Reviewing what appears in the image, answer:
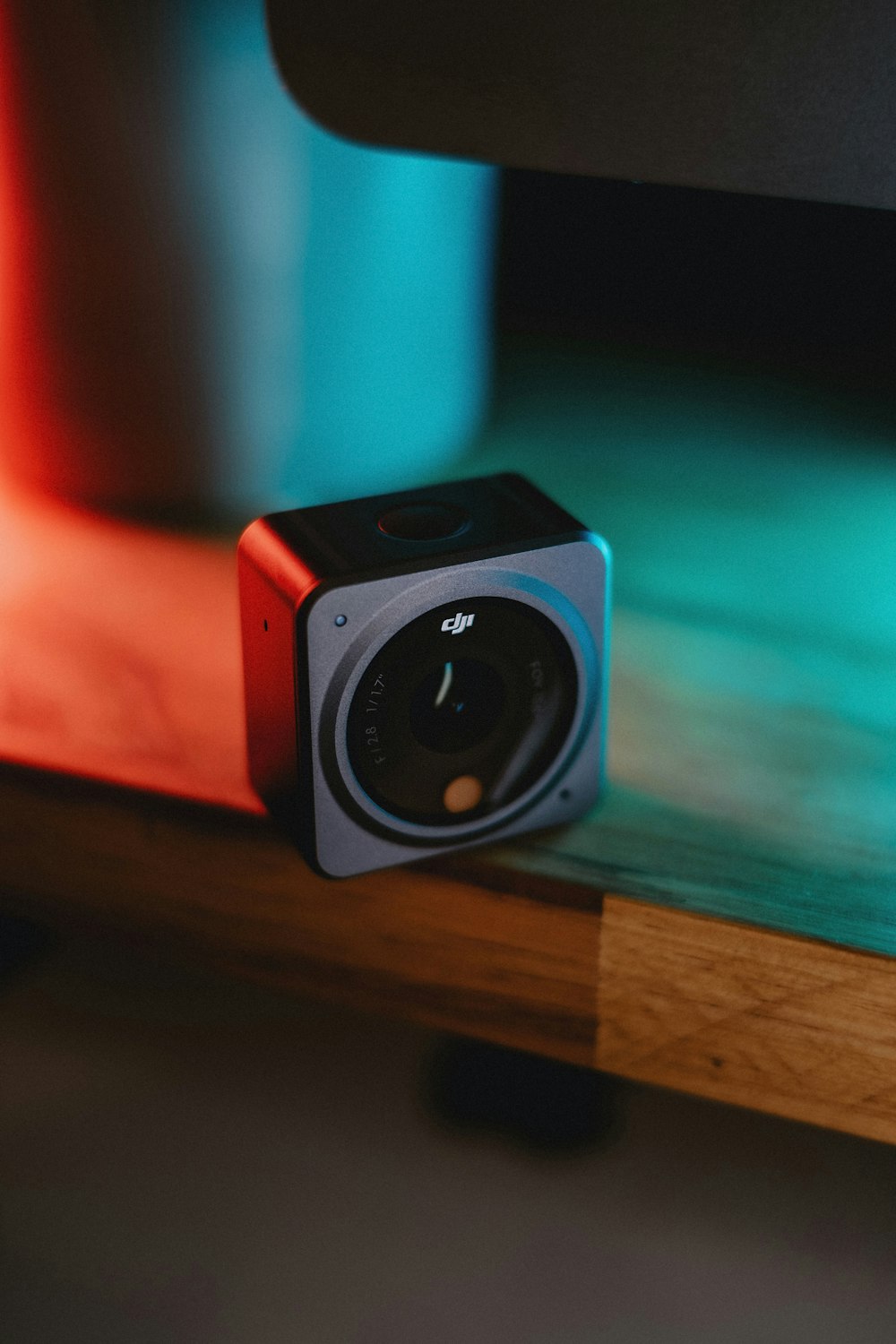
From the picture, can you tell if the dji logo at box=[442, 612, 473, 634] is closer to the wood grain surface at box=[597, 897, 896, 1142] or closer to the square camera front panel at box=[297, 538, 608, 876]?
the square camera front panel at box=[297, 538, 608, 876]

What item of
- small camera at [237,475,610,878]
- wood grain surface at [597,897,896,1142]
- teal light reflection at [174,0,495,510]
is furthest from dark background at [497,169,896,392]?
wood grain surface at [597,897,896,1142]

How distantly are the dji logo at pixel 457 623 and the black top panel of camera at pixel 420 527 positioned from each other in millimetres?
24

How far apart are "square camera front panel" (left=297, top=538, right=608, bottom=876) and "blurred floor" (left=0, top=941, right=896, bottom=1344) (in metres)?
0.14

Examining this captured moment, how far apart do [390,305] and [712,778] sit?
1.23 ft

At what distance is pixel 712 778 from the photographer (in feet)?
1.79

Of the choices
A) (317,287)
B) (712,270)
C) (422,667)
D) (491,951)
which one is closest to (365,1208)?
(491,951)

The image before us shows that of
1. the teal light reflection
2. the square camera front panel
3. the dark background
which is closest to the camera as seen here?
the square camera front panel

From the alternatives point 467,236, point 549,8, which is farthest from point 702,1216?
point 467,236

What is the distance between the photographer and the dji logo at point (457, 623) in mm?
461

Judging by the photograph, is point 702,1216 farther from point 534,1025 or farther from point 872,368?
point 872,368

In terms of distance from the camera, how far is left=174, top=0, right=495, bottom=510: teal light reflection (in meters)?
0.69

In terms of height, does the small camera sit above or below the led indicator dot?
above

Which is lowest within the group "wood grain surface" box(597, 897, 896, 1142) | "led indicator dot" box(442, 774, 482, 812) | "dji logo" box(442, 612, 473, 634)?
"wood grain surface" box(597, 897, 896, 1142)

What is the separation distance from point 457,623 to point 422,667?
2 cm
